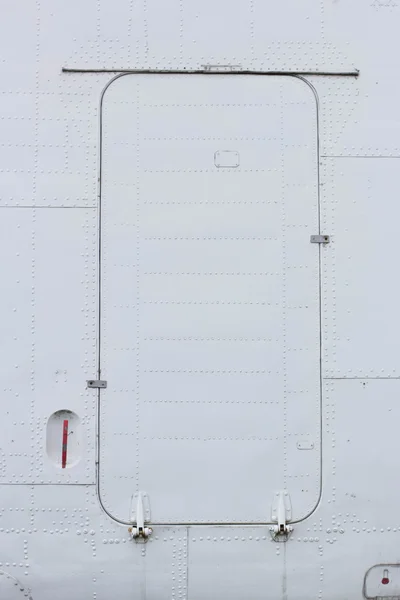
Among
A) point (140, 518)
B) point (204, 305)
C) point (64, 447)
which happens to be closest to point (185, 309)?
point (204, 305)

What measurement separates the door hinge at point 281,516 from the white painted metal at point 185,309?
0.05 meters

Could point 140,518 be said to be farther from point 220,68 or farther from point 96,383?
point 220,68

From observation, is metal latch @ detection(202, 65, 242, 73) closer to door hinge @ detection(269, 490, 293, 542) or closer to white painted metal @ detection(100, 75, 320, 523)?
white painted metal @ detection(100, 75, 320, 523)

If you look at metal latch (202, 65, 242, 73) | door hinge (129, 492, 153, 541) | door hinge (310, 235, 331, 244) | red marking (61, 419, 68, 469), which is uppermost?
metal latch (202, 65, 242, 73)

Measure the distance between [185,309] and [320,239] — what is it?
0.86 m

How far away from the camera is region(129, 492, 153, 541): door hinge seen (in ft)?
11.8

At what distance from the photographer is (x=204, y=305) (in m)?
3.63

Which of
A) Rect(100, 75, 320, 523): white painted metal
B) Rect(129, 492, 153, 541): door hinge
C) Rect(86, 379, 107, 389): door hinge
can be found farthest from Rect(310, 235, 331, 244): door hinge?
Rect(129, 492, 153, 541): door hinge

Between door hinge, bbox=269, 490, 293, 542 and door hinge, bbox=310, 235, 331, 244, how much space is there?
1.41m

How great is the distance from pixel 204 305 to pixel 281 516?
1.24 m

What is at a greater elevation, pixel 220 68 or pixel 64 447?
pixel 220 68

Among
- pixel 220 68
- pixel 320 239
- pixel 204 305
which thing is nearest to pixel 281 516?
pixel 204 305

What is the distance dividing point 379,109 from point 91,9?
1.72 meters

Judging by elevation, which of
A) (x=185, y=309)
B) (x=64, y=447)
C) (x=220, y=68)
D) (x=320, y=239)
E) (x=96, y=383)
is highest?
(x=220, y=68)
